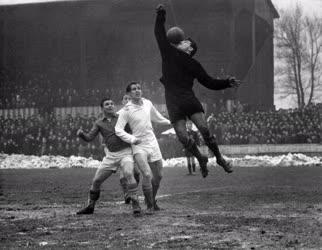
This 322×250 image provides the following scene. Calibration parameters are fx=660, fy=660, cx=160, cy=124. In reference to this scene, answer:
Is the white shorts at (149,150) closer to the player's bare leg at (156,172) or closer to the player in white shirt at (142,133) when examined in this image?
the player in white shirt at (142,133)

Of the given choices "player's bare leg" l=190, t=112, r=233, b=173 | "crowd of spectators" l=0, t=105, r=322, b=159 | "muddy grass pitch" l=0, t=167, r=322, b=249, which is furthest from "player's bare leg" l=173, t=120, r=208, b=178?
"crowd of spectators" l=0, t=105, r=322, b=159

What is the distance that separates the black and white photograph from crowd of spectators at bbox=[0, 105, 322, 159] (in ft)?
0.21

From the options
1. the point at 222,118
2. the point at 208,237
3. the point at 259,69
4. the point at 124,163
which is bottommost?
the point at 208,237

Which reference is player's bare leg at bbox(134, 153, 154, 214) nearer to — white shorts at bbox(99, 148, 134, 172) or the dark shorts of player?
white shorts at bbox(99, 148, 134, 172)

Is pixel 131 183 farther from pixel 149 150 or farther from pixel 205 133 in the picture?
pixel 205 133

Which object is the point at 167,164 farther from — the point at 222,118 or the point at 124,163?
the point at 124,163

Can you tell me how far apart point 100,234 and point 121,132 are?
2.32 metres

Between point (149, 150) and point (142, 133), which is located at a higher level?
point (142, 133)

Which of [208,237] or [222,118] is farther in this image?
[222,118]

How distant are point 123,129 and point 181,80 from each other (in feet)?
4.74

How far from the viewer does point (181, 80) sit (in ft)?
28.3

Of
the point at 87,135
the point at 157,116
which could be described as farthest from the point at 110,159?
the point at 157,116

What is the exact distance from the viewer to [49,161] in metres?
29.7

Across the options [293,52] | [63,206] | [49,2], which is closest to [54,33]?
[49,2]
